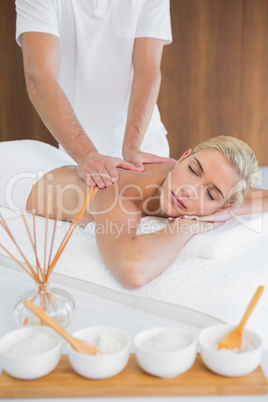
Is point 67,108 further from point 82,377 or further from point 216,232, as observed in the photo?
point 82,377

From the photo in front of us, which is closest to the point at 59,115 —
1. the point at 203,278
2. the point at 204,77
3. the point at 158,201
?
the point at 158,201

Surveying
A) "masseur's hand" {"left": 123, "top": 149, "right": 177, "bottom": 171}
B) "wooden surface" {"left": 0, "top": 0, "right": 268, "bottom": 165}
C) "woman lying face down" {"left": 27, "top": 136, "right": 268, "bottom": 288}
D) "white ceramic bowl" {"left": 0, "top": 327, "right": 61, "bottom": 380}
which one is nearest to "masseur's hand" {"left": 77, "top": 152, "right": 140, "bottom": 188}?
"woman lying face down" {"left": 27, "top": 136, "right": 268, "bottom": 288}

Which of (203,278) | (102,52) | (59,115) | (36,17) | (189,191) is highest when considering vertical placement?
(36,17)

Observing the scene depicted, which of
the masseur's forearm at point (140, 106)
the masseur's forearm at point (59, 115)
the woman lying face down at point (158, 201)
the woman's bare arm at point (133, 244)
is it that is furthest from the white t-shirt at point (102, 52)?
the woman's bare arm at point (133, 244)

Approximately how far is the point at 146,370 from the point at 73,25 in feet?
6.05

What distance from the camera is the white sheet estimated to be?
106 centimetres

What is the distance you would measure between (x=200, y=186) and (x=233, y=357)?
84cm

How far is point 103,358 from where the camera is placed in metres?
0.73

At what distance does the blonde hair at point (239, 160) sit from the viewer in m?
1.54

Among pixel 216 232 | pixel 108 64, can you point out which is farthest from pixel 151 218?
pixel 108 64

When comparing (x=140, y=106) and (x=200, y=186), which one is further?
(x=140, y=106)

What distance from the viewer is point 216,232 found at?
1434 millimetres

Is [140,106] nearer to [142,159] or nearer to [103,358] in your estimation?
[142,159]

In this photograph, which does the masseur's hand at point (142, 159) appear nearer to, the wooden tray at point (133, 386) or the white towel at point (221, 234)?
the white towel at point (221, 234)
